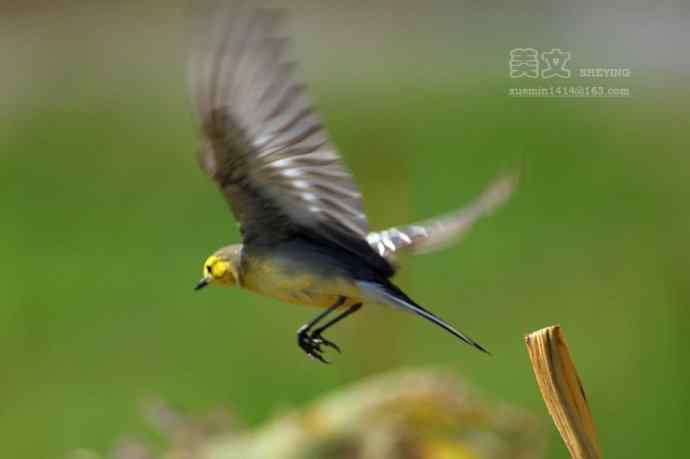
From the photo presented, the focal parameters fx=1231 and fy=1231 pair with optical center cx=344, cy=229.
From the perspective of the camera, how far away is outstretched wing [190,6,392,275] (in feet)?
2.91

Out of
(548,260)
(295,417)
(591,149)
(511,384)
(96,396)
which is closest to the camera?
(295,417)

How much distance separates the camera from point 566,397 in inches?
22.2

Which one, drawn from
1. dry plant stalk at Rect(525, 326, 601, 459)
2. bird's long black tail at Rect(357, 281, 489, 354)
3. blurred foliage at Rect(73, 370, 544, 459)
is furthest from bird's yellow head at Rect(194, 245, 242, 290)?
blurred foliage at Rect(73, 370, 544, 459)

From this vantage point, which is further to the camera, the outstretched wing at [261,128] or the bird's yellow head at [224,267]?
the bird's yellow head at [224,267]

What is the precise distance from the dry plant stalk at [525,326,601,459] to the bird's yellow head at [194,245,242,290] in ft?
1.59

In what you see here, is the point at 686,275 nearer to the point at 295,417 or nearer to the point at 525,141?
the point at 525,141

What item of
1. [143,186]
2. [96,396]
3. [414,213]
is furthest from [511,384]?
[143,186]

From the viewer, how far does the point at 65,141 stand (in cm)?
374

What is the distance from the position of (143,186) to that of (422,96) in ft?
3.25

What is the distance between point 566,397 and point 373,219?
1445 millimetres

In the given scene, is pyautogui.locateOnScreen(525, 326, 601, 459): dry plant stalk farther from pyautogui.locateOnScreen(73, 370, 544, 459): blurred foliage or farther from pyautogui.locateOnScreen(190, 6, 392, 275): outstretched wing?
pyautogui.locateOnScreen(190, 6, 392, 275): outstretched wing

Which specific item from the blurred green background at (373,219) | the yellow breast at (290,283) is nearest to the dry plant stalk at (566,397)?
the yellow breast at (290,283)

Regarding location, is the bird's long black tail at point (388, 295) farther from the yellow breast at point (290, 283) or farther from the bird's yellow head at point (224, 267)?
the bird's yellow head at point (224, 267)

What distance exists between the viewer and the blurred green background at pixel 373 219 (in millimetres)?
2441
